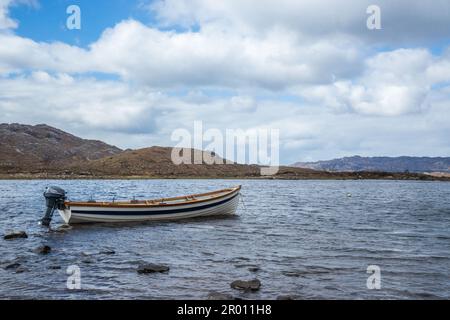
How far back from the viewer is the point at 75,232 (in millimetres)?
29812

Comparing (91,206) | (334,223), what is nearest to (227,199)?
(334,223)

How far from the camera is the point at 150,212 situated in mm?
35125

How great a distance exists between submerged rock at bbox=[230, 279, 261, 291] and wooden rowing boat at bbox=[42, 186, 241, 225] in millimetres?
19177

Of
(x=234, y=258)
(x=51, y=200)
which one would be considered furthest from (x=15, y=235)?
(x=234, y=258)

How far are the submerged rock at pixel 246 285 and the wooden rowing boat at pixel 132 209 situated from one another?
62.9ft

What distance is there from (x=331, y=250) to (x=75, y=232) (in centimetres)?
1788

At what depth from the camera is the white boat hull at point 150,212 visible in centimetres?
3228

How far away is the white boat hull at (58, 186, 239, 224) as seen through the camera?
1271 inches

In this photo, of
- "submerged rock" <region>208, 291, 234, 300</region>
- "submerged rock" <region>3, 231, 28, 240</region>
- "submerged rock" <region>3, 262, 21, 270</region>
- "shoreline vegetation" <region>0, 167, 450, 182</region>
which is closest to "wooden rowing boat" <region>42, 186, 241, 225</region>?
"submerged rock" <region>3, 231, 28, 240</region>

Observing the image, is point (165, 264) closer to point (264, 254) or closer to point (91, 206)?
point (264, 254)

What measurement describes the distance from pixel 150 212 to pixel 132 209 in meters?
1.73

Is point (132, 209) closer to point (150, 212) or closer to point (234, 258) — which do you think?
point (150, 212)

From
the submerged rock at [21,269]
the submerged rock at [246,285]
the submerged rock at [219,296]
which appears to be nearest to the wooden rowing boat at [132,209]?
the submerged rock at [21,269]
